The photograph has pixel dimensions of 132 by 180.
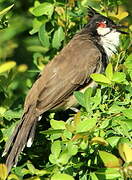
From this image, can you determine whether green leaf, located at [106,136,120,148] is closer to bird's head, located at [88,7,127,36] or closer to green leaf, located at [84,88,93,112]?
green leaf, located at [84,88,93,112]

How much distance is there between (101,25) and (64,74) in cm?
58

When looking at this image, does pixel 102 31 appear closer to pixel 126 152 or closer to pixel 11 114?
pixel 11 114

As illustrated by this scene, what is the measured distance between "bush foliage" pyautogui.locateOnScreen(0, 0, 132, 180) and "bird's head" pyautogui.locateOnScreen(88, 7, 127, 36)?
0.06 metres

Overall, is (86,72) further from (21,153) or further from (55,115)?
(21,153)

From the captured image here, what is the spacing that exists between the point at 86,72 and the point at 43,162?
107cm

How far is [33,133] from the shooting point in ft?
10.4

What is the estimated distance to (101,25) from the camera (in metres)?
4.11

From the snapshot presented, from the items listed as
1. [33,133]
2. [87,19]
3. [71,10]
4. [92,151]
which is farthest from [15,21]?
[92,151]

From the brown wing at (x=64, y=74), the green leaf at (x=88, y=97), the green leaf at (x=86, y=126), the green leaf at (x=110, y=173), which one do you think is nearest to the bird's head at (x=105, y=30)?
the brown wing at (x=64, y=74)

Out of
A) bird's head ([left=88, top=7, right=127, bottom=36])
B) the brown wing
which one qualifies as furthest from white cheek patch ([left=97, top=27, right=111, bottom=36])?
the brown wing

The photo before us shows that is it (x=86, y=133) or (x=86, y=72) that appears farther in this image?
(x=86, y=72)

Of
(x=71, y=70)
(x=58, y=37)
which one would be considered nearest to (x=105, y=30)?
(x=71, y=70)

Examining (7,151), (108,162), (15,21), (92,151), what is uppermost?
(108,162)

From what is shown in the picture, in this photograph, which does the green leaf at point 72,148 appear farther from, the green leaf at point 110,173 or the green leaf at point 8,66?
the green leaf at point 8,66
